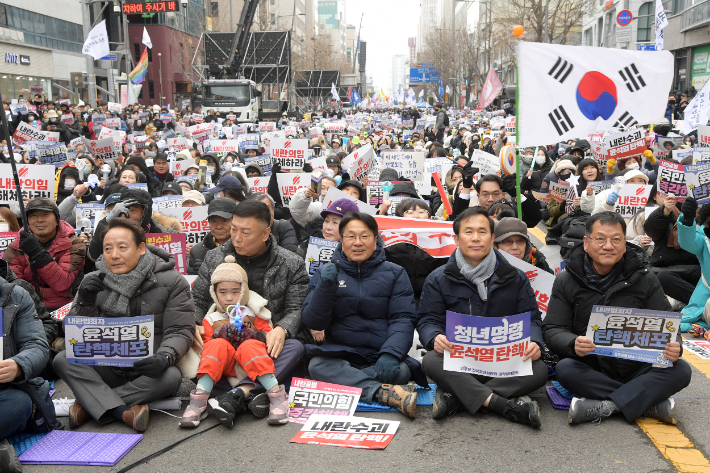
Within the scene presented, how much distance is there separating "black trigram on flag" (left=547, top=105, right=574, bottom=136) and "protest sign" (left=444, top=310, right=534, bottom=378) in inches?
99.3

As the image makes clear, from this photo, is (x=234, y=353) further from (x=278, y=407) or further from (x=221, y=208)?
(x=221, y=208)

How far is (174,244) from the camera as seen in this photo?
7.08 metres

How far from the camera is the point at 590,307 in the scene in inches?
195

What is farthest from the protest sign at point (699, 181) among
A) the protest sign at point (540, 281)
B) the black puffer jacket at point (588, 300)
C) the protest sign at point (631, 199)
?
the black puffer jacket at point (588, 300)

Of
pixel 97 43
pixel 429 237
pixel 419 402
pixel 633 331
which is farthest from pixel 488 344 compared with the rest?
pixel 97 43

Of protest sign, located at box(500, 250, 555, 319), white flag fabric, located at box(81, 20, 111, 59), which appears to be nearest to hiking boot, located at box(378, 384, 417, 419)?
protest sign, located at box(500, 250, 555, 319)

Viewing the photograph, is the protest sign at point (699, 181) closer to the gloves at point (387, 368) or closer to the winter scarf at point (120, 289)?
the gloves at point (387, 368)

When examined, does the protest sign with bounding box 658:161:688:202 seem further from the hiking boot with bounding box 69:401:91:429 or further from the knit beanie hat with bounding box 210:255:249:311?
the hiking boot with bounding box 69:401:91:429

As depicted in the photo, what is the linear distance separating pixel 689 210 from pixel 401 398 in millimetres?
3330

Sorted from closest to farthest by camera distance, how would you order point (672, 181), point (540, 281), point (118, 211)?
1. point (540, 281)
2. point (118, 211)
3. point (672, 181)

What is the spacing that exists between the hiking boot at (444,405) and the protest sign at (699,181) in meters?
3.88

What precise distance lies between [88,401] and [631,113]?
558 cm

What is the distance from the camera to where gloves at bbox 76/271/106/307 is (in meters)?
4.89

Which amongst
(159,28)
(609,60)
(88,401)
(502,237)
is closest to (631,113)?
(609,60)
